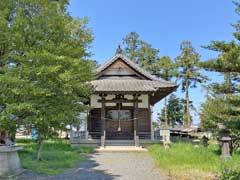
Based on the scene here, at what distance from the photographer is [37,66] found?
23.7ft

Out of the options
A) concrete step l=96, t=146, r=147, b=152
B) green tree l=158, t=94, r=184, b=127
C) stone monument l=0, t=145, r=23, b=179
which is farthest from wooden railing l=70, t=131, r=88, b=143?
green tree l=158, t=94, r=184, b=127

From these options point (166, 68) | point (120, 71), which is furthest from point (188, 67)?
point (120, 71)

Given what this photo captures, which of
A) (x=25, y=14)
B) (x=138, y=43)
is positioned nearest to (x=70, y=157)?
(x=25, y=14)

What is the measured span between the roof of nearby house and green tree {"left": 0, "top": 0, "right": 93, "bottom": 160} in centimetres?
800

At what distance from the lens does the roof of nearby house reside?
56.9 feet

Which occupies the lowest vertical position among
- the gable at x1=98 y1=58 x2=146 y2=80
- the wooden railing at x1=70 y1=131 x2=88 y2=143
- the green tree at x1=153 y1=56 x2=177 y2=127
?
the wooden railing at x1=70 y1=131 x2=88 y2=143

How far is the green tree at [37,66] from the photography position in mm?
6984

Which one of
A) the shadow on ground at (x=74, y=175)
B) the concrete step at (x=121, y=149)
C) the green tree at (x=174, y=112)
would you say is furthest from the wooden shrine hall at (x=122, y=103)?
the green tree at (x=174, y=112)

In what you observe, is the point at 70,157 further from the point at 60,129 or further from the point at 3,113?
the point at 3,113

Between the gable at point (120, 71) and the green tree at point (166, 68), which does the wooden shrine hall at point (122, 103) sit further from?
the green tree at point (166, 68)

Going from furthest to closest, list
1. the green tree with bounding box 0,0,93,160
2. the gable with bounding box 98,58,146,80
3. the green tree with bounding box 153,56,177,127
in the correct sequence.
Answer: the green tree with bounding box 153,56,177,127, the gable with bounding box 98,58,146,80, the green tree with bounding box 0,0,93,160

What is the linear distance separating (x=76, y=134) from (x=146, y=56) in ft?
86.8

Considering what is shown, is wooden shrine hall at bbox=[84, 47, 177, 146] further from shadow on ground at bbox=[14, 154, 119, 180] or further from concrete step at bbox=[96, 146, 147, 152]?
shadow on ground at bbox=[14, 154, 119, 180]

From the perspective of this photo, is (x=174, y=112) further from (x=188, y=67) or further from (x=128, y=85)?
(x=128, y=85)
